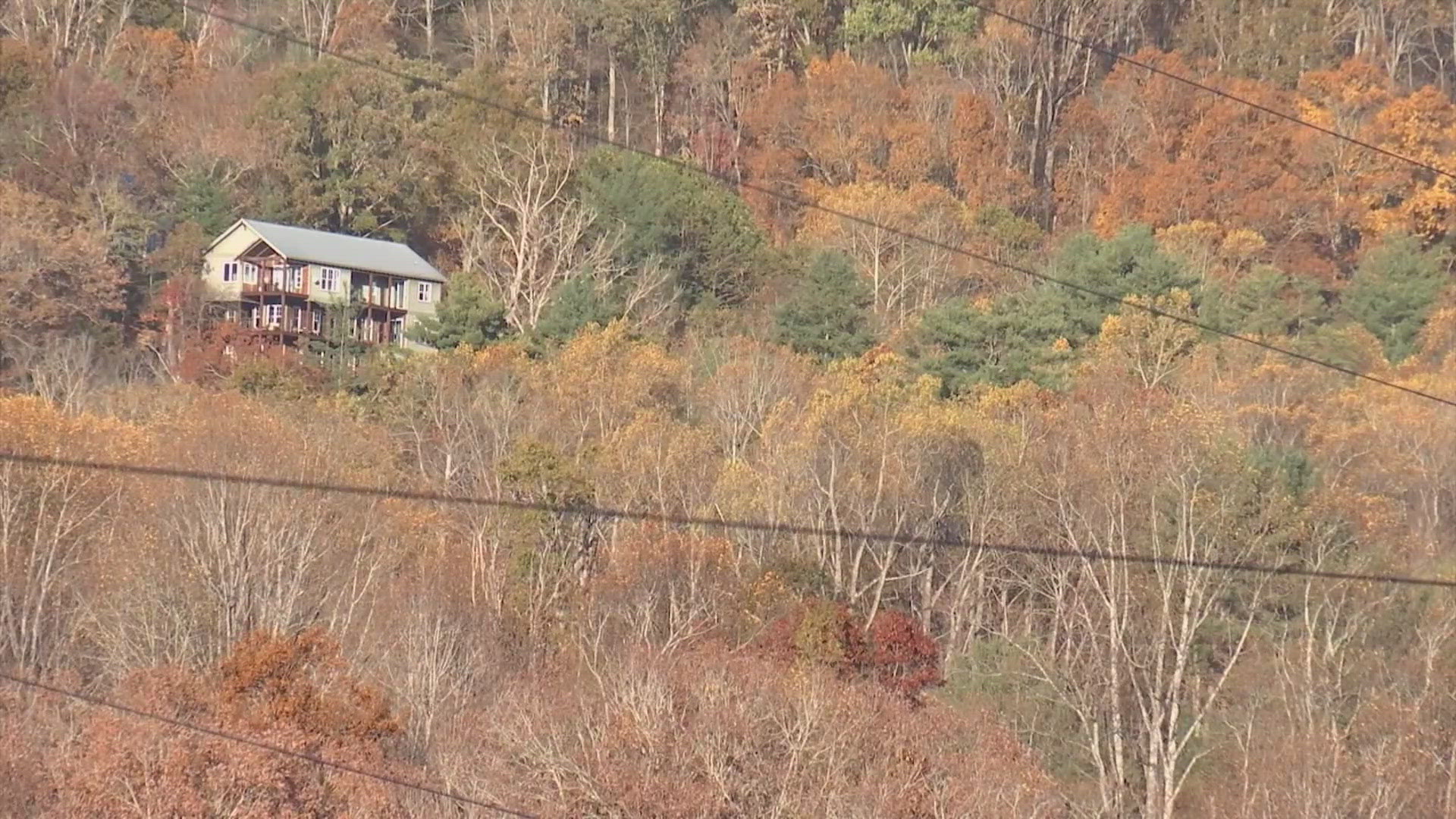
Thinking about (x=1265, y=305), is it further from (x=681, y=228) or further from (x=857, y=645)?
(x=857, y=645)

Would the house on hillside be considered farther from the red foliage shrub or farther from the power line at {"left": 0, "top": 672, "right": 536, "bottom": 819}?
the power line at {"left": 0, "top": 672, "right": 536, "bottom": 819}

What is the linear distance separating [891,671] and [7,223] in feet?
72.6

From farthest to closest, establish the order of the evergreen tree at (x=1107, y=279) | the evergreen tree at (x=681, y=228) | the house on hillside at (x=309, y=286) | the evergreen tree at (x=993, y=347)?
the evergreen tree at (x=681, y=228) < the house on hillside at (x=309, y=286) < the evergreen tree at (x=1107, y=279) < the evergreen tree at (x=993, y=347)

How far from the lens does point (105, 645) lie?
27.1 meters

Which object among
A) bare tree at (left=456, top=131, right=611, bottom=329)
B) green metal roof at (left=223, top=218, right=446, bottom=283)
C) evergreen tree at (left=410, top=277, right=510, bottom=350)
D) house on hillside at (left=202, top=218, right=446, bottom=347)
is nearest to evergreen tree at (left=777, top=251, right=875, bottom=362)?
bare tree at (left=456, top=131, right=611, bottom=329)

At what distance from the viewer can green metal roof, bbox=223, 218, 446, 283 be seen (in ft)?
149

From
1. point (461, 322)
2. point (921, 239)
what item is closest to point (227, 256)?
point (461, 322)

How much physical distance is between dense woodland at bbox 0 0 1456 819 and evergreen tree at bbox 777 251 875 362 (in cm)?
12

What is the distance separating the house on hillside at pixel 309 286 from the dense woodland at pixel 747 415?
1.25m

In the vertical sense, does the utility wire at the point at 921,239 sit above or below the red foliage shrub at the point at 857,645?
above

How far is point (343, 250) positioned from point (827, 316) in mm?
12015

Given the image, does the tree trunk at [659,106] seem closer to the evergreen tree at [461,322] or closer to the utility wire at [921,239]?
the utility wire at [921,239]

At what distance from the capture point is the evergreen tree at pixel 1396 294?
4316 cm

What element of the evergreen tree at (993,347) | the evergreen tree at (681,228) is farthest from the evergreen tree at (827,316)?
the evergreen tree at (681,228)
